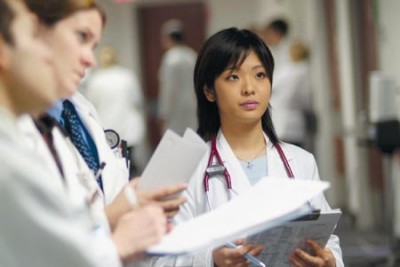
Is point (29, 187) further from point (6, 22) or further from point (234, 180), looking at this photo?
point (234, 180)

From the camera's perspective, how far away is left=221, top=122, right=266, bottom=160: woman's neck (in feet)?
8.50

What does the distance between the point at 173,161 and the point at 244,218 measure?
218 millimetres

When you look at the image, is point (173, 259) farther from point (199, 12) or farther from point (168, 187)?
point (199, 12)

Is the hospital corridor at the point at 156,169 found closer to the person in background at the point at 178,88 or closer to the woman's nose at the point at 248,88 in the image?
the woman's nose at the point at 248,88

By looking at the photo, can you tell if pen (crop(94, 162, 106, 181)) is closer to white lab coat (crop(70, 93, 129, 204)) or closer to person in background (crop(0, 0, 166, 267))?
white lab coat (crop(70, 93, 129, 204))

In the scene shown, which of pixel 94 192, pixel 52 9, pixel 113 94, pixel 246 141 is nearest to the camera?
pixel 52 9

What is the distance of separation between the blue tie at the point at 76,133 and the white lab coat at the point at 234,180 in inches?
13.3

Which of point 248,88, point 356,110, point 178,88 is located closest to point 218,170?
point 248,88

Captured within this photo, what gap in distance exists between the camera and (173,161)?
1933mm

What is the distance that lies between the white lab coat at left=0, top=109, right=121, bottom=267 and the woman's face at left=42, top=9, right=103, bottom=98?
0.20 m

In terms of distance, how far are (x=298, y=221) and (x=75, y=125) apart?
0.64 meters

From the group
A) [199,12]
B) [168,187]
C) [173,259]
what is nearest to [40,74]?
[168,187]

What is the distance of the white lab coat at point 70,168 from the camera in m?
1.75

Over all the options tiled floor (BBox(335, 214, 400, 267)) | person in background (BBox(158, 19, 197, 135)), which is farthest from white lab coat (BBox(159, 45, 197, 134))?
tiled floor (BBox(335, 214, 400, 267))
